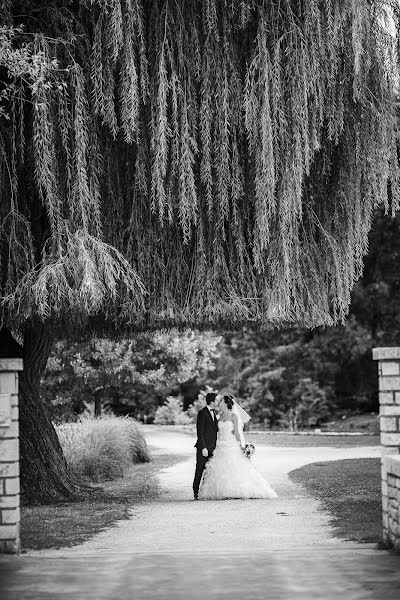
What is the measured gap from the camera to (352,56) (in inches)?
507

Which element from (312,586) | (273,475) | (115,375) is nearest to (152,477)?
(273,475)

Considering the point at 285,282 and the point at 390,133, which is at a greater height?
the point at 390,133

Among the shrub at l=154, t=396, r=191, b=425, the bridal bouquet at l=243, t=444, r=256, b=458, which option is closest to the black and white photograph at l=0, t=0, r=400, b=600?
the bridal bouquet at l=243, t=444, r=256, b=458

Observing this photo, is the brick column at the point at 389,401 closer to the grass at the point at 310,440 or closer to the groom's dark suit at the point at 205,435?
the groom's dark suit at the point at 205,435

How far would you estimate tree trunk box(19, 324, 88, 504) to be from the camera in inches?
590

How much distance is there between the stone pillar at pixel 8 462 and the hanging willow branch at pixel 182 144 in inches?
84.8

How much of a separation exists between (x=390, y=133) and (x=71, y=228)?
15.3 feet

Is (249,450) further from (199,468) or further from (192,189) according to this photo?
(192,189)

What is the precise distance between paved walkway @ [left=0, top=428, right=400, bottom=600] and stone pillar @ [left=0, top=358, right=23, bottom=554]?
0.30 meters

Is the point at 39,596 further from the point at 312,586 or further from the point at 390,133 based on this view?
the point at 390,133

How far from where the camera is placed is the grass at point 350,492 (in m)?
11.2

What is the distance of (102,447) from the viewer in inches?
815

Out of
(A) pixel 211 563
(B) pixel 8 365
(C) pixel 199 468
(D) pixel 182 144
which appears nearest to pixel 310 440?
(C) pixel 199 468

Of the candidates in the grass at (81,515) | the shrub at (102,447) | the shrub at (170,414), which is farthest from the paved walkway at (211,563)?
the shrub at (170,414)
